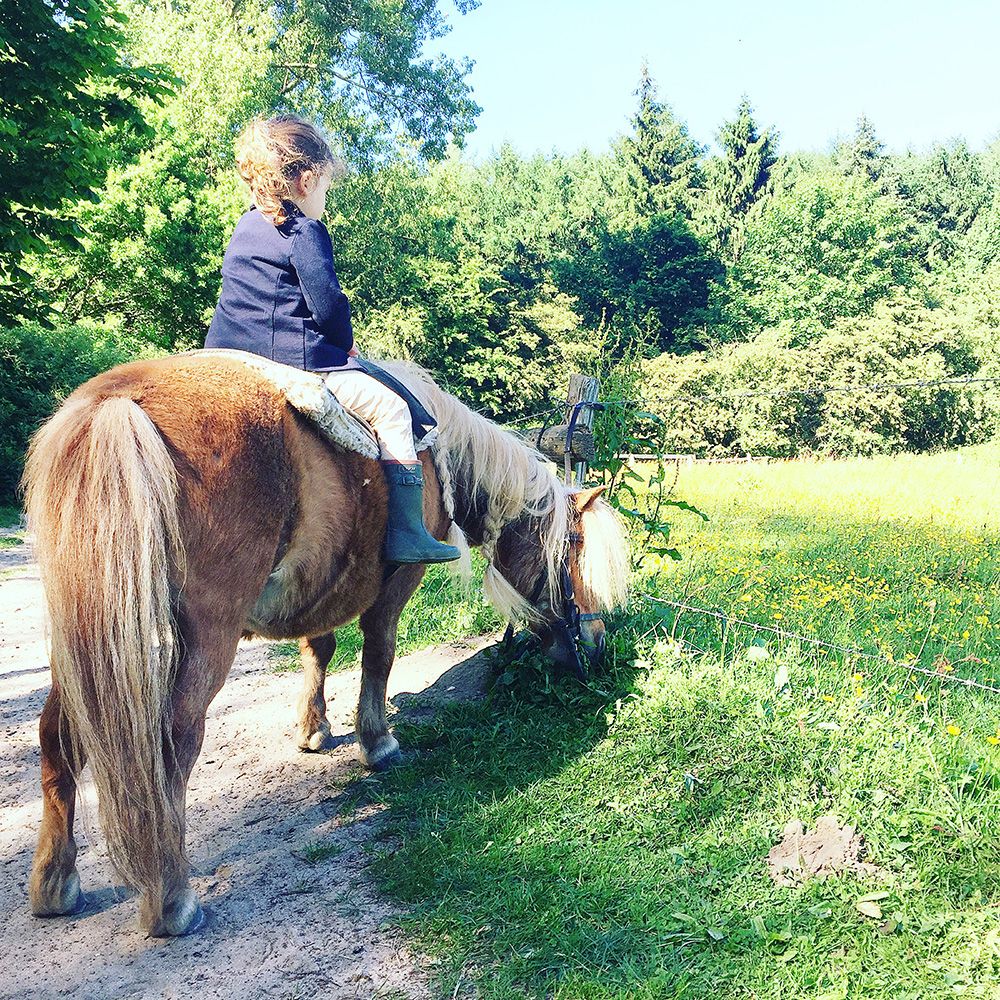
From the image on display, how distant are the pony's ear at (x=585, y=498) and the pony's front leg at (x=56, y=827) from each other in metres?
2.66

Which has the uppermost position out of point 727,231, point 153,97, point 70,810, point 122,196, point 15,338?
point 727,231

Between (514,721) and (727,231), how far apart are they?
43694mm

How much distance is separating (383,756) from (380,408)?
1873 millimetres

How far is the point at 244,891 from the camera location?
3.06 meters

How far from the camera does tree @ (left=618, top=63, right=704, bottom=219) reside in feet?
139

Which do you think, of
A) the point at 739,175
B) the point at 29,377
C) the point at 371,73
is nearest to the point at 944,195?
the point at 739,175

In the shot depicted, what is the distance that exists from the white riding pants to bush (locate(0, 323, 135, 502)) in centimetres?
1101

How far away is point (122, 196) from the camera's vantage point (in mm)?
19031

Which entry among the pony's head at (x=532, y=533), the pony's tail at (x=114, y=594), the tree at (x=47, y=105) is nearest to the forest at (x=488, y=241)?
the tree at (x=47, y=105)

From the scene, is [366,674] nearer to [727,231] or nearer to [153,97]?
[153,97]

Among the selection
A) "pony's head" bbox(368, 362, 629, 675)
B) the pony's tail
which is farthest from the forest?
the pony's tail

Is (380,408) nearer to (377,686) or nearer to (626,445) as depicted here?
(377,686)

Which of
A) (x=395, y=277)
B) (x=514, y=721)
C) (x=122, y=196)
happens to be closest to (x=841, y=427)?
(x=395, y=277)

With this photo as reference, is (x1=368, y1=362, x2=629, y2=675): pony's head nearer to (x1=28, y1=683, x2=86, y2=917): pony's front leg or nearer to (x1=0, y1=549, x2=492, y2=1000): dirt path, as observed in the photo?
(x1=0, y1=549, x2=492, y2=1000): dirt path
